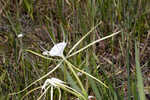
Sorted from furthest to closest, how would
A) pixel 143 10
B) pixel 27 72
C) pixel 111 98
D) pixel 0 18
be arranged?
1. pixel 0 18
2. pixel 143 10
3. pixel 27 72
4. pixel 111 98

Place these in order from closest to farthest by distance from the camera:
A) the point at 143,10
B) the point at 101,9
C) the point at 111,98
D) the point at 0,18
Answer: the point at 111,98, the point at 101,9, the point at 143,10, the point at 0,18

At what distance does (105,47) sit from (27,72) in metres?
0.58

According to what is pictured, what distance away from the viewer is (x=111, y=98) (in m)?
0.91

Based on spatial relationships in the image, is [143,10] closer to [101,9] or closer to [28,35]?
[101,9]

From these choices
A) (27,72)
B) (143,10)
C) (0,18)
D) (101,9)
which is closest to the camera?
(27,72)

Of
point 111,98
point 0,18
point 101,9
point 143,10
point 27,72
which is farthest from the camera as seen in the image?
point 0,18

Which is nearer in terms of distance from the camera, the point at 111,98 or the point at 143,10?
the point at 111,98

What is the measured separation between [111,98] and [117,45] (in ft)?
2.58

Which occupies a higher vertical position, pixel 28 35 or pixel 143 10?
pixel 143 10

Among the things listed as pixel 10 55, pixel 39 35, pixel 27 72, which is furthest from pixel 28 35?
pixel 27 72

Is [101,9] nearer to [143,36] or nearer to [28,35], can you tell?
[143,36]

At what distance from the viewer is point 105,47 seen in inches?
65.5

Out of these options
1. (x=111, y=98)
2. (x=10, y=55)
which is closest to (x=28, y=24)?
(x=10, y=55)

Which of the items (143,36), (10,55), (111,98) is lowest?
(111,98)
